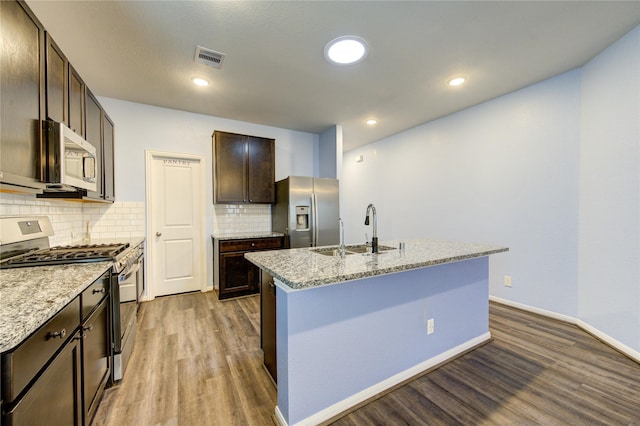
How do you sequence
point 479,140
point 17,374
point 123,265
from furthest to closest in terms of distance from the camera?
point 479,140, point 123,265, point 17,374

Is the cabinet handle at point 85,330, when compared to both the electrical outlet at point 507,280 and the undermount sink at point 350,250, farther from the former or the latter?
the electrical outlet at point 507,280

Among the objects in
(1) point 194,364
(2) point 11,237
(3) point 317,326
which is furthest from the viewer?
(1) point 194,364

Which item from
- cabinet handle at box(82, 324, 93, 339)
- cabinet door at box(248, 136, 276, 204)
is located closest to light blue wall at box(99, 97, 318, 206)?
cabinet door at box(248, 136, 276, 204)

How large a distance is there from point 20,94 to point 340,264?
195 cm

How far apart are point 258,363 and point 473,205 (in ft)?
11.0

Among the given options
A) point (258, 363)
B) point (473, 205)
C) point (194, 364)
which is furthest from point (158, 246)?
point (473, 205)

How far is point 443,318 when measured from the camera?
2.09m

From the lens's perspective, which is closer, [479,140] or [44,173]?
[44,173]

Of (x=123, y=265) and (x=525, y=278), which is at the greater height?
(x=123, y=265)

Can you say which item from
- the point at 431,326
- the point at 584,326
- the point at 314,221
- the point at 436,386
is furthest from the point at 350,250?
the point at 584,326

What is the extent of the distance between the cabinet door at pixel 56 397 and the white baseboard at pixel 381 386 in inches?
39.5

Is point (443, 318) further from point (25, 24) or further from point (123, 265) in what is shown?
point (25, 24)

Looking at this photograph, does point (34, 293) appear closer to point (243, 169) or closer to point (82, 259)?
point (82, 259)

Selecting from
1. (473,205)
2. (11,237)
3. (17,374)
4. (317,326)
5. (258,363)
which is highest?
(473,205)
